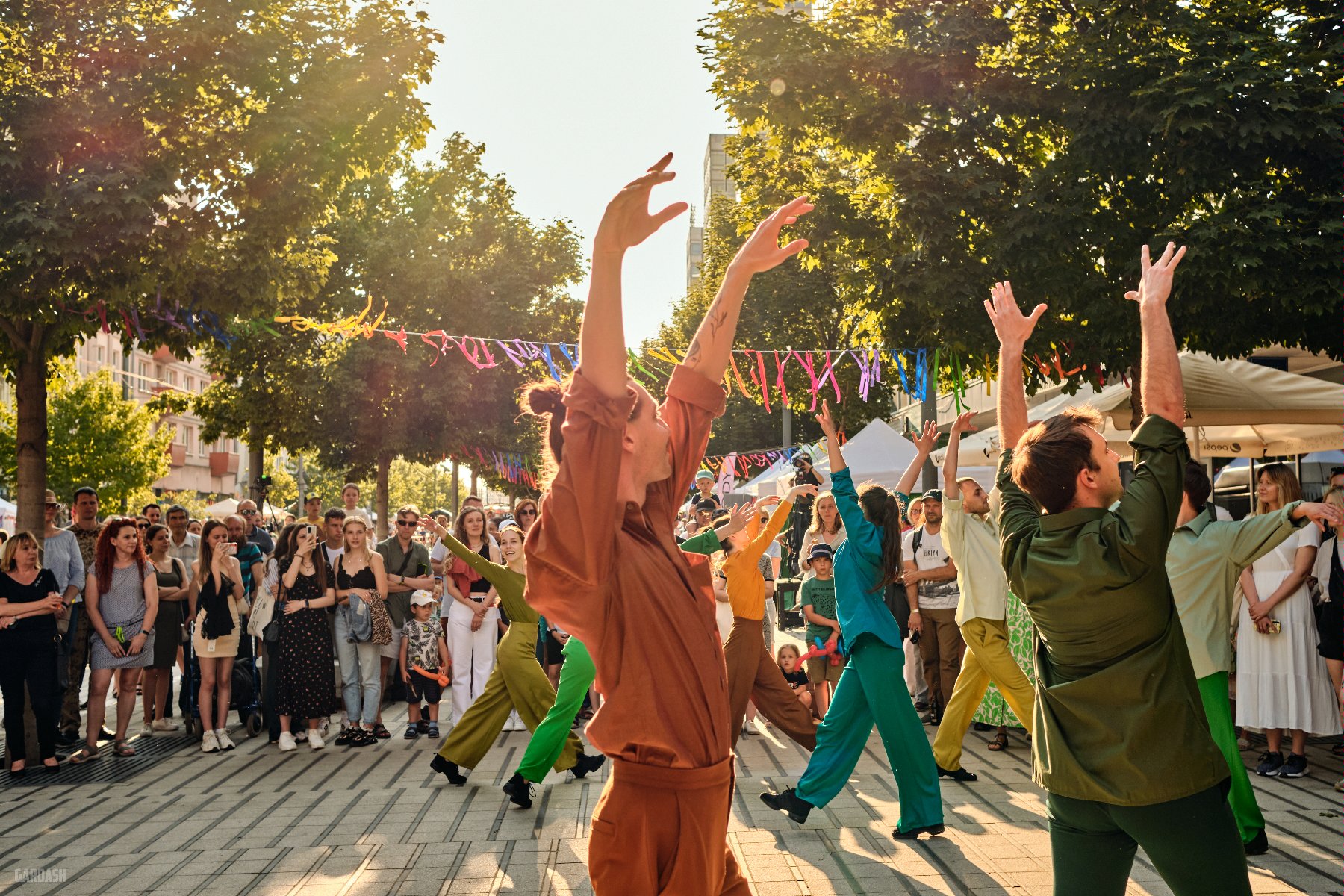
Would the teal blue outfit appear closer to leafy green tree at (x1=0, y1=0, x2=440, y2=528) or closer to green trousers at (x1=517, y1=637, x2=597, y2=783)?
green trousers at (x1=517, y1=637, x2=597, y2=783)

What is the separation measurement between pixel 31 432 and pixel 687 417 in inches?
445

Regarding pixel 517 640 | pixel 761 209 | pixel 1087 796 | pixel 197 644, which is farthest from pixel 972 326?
Answer: pixel 1087 796

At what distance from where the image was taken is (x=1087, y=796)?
3.06 metres

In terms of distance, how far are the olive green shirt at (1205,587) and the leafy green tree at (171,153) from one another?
9.49 meters

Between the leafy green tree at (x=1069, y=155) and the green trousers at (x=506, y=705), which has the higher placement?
the leafy green tree at (x=1069, y=155)

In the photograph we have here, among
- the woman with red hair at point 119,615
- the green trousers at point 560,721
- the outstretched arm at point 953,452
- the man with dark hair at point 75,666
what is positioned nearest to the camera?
the outstretched arm at point 953,452

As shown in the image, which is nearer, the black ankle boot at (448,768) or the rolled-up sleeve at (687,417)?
the rolled-up sleeve at (687,417)

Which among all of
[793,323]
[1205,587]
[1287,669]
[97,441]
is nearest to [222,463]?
[97,441]

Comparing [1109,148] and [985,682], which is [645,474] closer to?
[985,682]

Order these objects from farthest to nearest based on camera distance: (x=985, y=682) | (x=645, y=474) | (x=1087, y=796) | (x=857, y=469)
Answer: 1. (x=857, y=469)
2. (x=985, y=682)
3. (x=1087, y=796)
4. (x=645, y=474)

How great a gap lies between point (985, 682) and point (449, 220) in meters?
29.8

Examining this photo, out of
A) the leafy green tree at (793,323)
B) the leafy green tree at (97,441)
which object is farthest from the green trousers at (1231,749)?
the leafy green tree at (97,441)

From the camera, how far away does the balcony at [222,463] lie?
80938 millimetres

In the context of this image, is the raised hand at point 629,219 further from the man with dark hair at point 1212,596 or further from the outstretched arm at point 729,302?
the man with dark hair at point 1212,596
